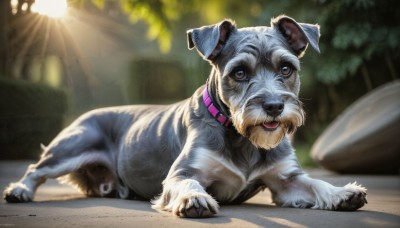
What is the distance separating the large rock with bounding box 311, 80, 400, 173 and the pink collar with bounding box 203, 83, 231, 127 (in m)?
4.26

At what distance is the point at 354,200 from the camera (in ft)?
15.0

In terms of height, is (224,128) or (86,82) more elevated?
(86,82)

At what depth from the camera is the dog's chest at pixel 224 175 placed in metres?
4.91

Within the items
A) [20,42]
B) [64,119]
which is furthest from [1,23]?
[64,119]

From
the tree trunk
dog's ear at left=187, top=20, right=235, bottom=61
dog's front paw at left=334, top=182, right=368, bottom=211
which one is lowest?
dog's front paw at left=334, top=182, right=368, bottom=211

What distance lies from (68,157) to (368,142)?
454cm

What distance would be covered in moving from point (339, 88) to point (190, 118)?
10914 millimetres

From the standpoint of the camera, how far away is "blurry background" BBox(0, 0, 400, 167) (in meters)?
12.8

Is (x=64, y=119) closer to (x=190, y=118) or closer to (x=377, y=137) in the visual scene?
(x=377, y=137)

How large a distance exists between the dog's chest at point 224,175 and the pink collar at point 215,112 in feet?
0.94

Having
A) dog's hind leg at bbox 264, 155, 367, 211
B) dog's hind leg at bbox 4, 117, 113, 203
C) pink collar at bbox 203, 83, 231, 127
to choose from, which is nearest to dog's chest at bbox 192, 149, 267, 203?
dog's hind leg at bbox 264, 155, 367, 211

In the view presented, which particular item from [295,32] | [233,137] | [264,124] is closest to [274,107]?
[264,124]

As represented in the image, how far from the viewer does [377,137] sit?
8672 millimetres

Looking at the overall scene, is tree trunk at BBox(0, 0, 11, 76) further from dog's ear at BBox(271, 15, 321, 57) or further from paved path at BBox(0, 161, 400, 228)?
dog's ear at BBox(271, 15, 321, 57)
